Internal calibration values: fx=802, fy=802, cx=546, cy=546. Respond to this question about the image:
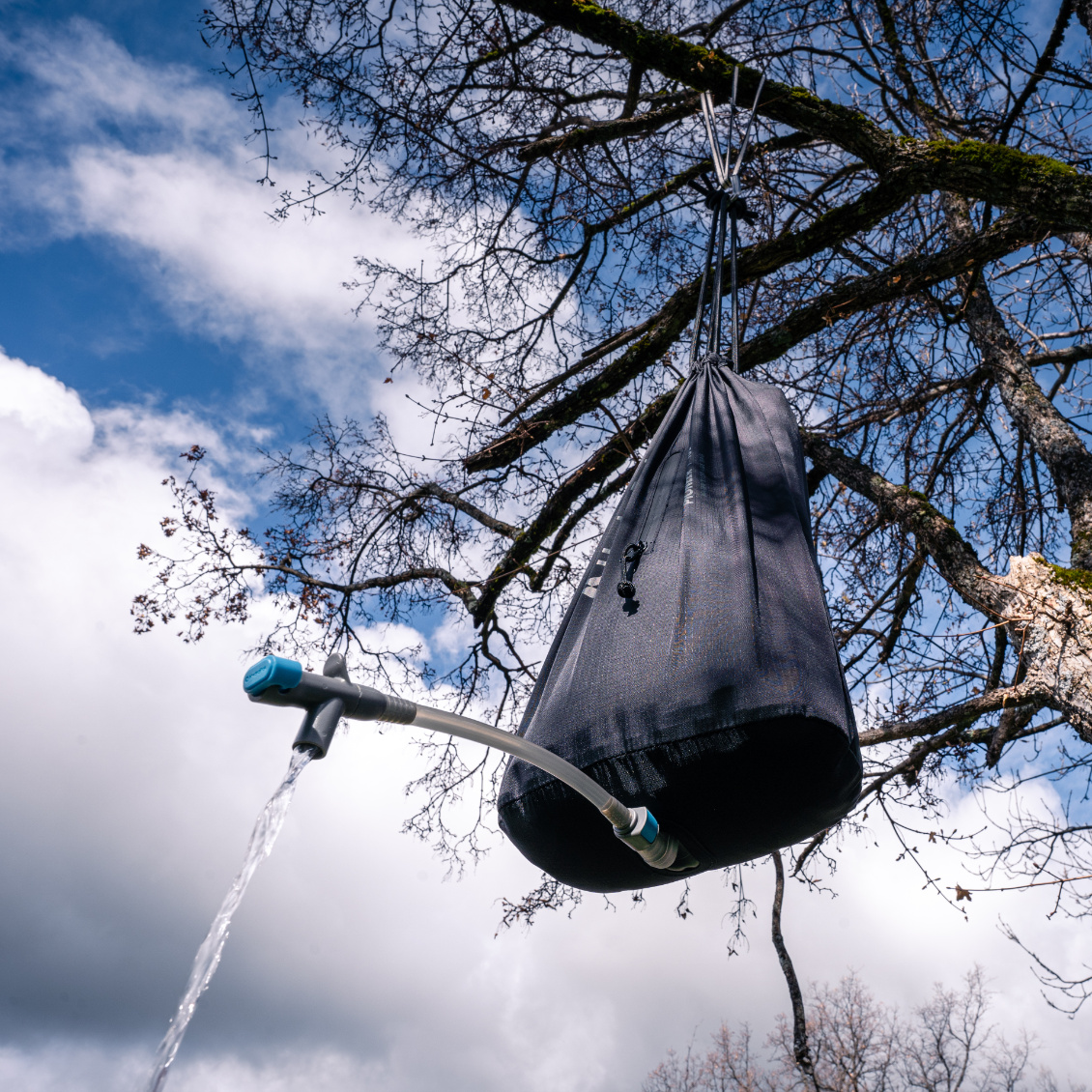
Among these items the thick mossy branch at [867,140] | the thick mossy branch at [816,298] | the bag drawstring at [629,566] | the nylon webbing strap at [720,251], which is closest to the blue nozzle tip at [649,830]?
the bag drawstring at [629,566]

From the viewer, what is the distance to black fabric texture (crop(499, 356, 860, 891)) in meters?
1.25

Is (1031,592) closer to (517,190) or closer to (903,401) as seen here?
(903,401)

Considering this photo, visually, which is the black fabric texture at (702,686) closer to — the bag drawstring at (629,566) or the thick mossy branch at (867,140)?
the bag drawstring at (629,566)

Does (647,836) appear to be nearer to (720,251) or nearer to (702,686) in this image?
(702,686)

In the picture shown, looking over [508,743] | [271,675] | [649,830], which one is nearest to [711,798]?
[649,830]

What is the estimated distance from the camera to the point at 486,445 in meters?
Result: 3.60

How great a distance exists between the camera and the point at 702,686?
1.25 m

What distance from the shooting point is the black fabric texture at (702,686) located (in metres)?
1.25

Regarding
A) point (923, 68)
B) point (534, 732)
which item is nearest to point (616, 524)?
point (534, 732)

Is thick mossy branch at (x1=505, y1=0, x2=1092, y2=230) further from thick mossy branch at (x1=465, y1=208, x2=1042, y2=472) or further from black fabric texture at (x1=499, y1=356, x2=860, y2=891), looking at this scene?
black fabric texture at (x1=499, y1=356, x2=860, y2=891)

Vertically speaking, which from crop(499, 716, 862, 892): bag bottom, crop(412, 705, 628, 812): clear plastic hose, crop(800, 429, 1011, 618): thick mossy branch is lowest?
crop(412, 705, 628, 812): clear plastic hose

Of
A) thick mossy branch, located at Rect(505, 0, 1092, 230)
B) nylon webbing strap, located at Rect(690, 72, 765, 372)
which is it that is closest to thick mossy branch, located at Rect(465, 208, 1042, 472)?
thick mossy branch, located at Rect(505, 0, 1092, 230)

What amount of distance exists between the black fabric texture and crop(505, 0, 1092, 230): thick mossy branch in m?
1.40

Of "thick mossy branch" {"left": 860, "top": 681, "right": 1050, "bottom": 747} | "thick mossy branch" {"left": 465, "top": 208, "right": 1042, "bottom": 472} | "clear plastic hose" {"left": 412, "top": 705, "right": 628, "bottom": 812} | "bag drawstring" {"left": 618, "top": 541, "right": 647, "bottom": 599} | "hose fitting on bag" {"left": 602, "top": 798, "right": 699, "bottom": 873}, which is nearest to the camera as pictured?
"clear plastic hose" {"left": 412, "top": 705, "right": 628, "bottom": 812}
